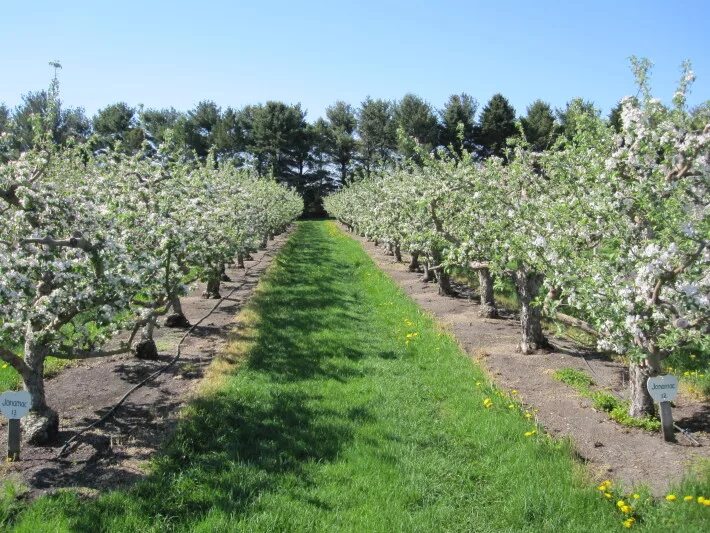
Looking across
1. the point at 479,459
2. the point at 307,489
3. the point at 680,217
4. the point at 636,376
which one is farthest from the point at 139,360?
the point at 680,217

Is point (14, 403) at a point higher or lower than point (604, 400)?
higher

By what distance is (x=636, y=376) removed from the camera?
26.7ft

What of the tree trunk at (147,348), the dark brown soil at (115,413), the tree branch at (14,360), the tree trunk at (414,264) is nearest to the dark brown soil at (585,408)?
the dark brown soil at (115,413)

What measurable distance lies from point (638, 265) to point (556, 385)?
→ 11.7ft

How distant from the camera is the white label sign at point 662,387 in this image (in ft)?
23.8

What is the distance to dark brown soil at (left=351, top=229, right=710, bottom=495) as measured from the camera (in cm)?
679

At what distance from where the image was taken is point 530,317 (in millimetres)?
11930

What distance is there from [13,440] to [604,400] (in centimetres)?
804

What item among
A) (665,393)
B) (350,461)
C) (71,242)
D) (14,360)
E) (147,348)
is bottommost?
(350,461)

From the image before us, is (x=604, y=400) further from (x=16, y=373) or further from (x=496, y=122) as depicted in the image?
(x=496, y=122)

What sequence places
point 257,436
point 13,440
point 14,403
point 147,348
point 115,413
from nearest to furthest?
point 14,403 → point 13,440 → point 257,436 → point 115,413 → point 147,348

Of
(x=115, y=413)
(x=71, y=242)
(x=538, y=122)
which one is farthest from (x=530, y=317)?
(x=538, y=122)

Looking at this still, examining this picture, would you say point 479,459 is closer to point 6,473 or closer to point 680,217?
point 680,217

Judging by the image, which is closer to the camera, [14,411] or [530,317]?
[14,411]
